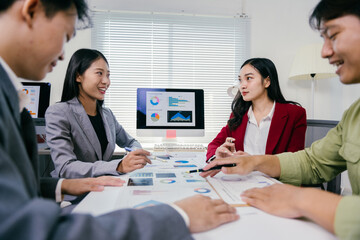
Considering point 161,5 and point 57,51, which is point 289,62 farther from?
point 57,51

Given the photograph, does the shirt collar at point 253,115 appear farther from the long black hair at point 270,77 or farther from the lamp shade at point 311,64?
the lamp shade at point 311,64

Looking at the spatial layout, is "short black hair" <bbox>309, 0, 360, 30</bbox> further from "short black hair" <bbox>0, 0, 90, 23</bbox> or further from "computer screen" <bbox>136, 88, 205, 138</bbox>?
"computer screen" <bbox>136, 88, 205, 138</bbox>

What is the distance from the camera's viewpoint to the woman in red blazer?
1.77 m

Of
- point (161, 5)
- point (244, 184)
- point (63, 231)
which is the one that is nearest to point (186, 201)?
point (63, 231)

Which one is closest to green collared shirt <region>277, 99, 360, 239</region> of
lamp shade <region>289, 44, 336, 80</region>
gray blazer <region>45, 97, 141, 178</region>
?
gray blazer <region>45, 97, 141, 178</region>

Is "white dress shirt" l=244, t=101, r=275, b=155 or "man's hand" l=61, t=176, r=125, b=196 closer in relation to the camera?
"man's hand" l=61, t=176, r=125, b=196

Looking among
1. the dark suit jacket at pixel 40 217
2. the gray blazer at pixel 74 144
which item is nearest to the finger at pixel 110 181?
the gray blazer at pixel 74 144

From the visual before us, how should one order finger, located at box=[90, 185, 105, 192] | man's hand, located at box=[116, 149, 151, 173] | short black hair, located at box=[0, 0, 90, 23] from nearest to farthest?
short black hair, located at box=[0, 0, 90, 23], finger, located at box=[90, 185, 105, 192], man's hand, located at box=[116, 149, 151, 173]

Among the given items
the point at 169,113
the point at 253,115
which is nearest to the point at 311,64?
the point at 253,115

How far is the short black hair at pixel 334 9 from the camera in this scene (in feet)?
2.61

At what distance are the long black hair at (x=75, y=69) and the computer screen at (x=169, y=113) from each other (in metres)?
0.72

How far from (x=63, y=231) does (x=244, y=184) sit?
769 millimetres

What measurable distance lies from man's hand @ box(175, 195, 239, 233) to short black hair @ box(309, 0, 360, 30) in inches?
28.5

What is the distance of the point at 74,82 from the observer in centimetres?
162
